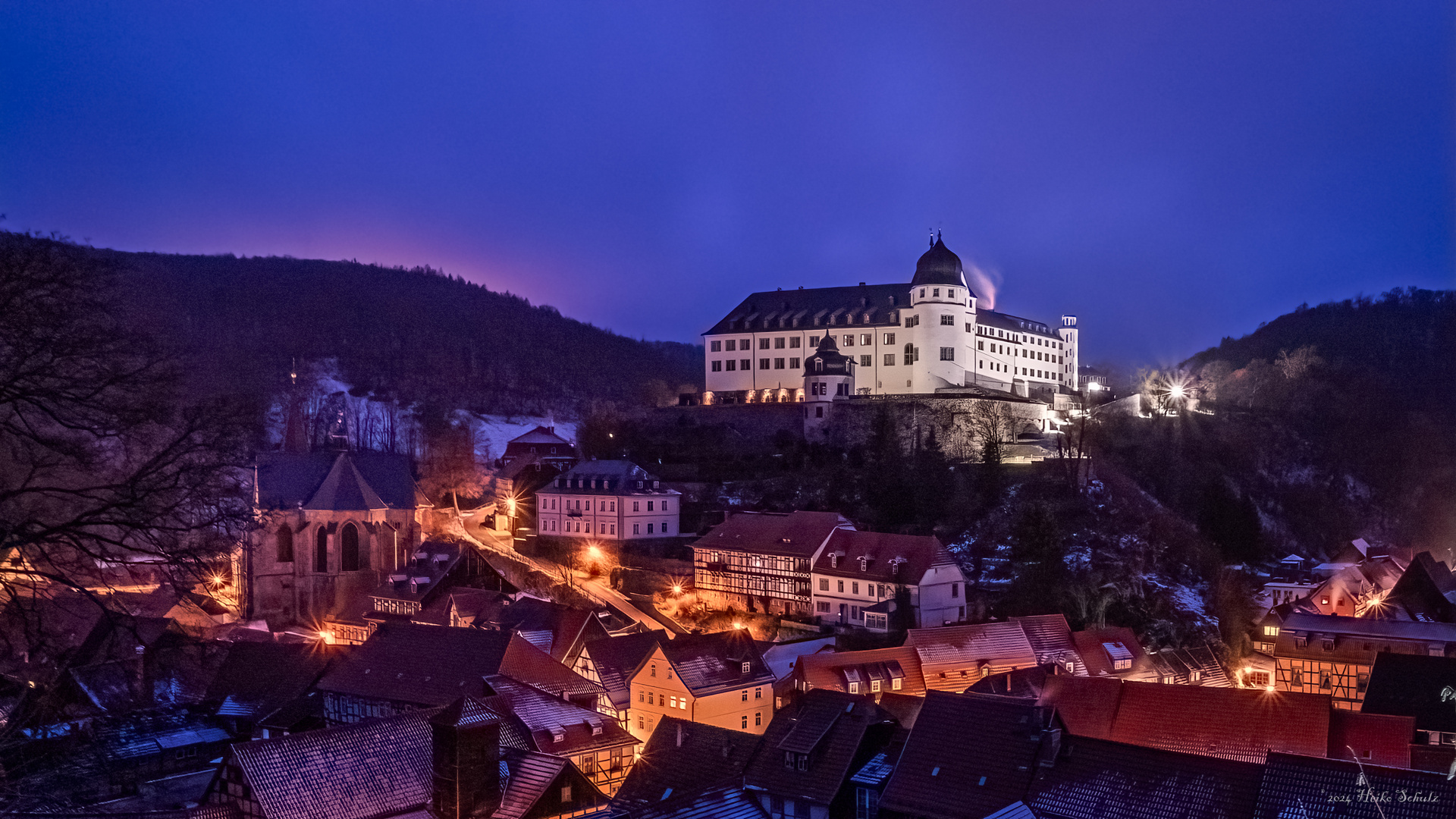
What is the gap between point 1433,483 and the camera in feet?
194

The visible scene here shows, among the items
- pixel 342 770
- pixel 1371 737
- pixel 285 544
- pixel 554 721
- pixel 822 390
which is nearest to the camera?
pixel 342 770

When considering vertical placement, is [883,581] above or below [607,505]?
below

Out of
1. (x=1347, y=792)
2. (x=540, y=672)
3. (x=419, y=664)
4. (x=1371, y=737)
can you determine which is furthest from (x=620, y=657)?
(x=1347, y=792)

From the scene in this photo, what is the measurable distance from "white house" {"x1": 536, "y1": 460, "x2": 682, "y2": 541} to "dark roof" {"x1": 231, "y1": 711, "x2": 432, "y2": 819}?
29280 millimetres

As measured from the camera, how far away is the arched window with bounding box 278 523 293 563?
48.1m

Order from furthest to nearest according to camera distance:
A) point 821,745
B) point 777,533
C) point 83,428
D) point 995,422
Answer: point 995,422 < point 777,533 < point 821,745 < point 83,428

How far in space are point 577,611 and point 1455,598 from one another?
101 feet

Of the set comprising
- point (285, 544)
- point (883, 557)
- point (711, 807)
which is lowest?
point (711, 807)

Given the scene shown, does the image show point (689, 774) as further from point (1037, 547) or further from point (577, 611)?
point (1037, 547)

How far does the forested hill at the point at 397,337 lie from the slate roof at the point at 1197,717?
72.5 metres

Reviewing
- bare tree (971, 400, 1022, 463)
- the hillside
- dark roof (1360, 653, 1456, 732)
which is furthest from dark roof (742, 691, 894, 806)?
bare tree (971, 400, 1022, 463)

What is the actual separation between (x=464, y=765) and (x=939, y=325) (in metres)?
46.3

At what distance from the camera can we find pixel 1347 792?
50.8ft

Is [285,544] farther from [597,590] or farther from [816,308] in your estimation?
[816,308]
